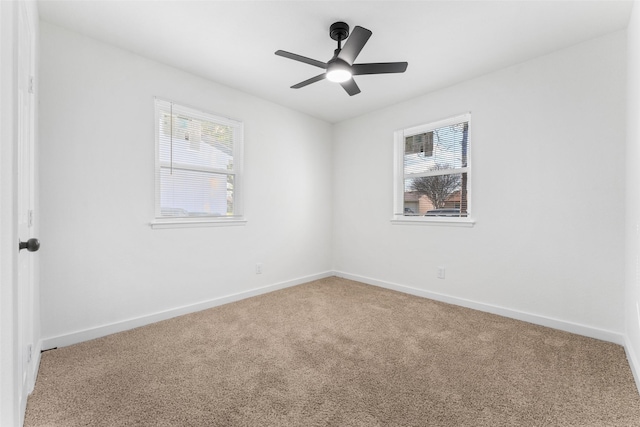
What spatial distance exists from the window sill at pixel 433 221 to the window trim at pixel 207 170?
1.97m

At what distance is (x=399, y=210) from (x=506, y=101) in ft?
5.47

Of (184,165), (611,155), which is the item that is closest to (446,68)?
(611,155)

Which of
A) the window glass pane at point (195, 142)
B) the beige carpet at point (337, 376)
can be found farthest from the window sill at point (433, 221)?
the window glass pane at point (195, 142)

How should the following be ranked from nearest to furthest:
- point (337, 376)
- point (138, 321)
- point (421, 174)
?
point (337, 376) → point (138, 321) → point (421, 174)

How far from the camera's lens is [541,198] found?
269 centimetres

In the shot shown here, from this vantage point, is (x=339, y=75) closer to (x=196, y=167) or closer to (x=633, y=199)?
(x=196, y=167)

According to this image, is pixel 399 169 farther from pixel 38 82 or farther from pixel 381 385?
pixel 38 82

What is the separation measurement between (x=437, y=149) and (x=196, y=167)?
2.79m

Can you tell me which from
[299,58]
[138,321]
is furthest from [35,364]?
[299,58]

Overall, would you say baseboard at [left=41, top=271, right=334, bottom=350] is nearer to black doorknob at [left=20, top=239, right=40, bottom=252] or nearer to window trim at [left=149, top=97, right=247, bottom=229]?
window trim at [left=149, top=97, right=247, bottom=229]

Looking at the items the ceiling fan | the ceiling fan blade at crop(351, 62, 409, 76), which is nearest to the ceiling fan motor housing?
the ceiling fan

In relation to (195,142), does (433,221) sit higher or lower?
lower

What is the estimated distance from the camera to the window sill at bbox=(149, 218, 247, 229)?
2.80 meters

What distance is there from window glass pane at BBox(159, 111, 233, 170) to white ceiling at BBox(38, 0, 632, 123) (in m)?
0.53
